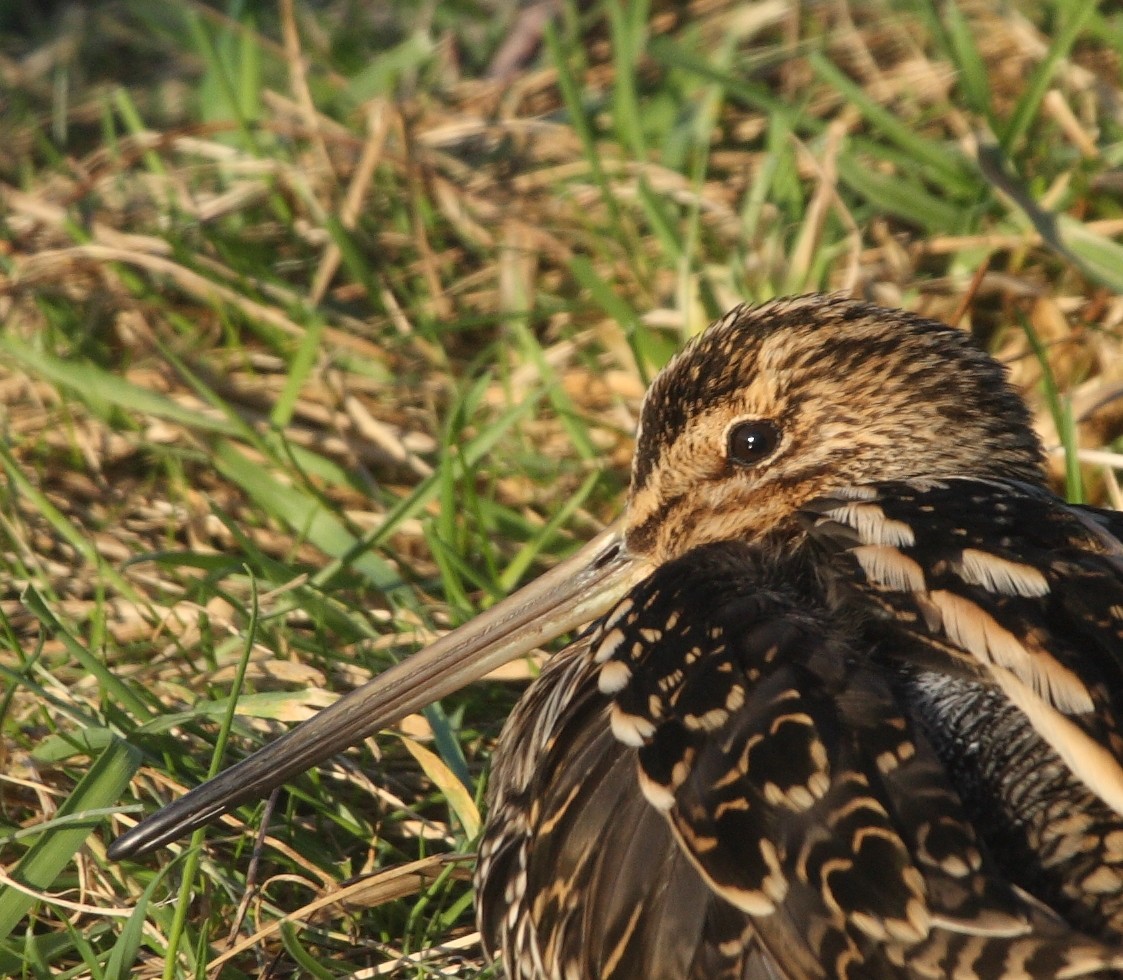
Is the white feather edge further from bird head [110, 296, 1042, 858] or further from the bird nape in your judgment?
Answer: bird head [110, 296, 1042, 858]

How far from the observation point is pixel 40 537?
4016 millimetres

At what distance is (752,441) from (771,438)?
0.03 meters

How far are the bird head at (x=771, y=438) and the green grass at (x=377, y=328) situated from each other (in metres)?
0.15

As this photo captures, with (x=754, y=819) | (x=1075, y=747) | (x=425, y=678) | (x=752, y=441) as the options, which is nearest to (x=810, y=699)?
(x=754, y=819)

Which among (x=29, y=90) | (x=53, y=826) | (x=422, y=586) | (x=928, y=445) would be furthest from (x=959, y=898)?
(x=29, y=90)

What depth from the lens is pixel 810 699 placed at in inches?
94.0

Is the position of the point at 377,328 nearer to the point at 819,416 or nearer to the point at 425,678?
the point at 425,678

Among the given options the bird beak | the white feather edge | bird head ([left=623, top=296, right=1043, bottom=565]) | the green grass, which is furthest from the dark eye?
the white feather edge

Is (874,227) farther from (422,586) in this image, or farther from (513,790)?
(513,790)

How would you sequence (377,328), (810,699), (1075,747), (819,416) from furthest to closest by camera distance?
(377,328) → (819,416) → (810,699) → (1075,747)

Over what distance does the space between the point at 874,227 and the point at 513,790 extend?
7.53ft

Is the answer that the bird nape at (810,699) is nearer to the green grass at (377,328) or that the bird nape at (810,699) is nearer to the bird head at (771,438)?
the bird head at (771,438)

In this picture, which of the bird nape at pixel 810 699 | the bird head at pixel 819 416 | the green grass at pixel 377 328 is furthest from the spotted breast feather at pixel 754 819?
the green grass at pixel 377 328

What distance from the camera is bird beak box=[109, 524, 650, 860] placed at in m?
2.98
